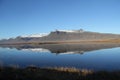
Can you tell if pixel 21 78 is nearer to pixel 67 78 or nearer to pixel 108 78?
pixel 67 78

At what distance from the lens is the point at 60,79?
11906 mm

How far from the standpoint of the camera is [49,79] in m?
11.7

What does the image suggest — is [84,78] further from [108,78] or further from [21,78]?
[21,78]

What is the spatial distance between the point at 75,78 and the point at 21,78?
2.39 m

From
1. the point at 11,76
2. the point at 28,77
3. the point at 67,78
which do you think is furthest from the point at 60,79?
the point at 11,76

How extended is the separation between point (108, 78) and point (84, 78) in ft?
3.61

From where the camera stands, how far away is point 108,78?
477 inches

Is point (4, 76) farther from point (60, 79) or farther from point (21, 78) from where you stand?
point (60, 79)

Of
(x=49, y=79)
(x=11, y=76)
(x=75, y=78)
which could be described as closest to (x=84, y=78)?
(x=75, y=78)

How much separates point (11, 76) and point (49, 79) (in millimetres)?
1758

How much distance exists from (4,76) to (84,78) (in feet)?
11.6

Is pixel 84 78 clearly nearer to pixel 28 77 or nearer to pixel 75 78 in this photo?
pixel 75 78

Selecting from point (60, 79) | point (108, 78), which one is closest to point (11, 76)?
point (60, 79)

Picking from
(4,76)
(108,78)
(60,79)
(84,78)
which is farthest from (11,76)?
(108,78)
